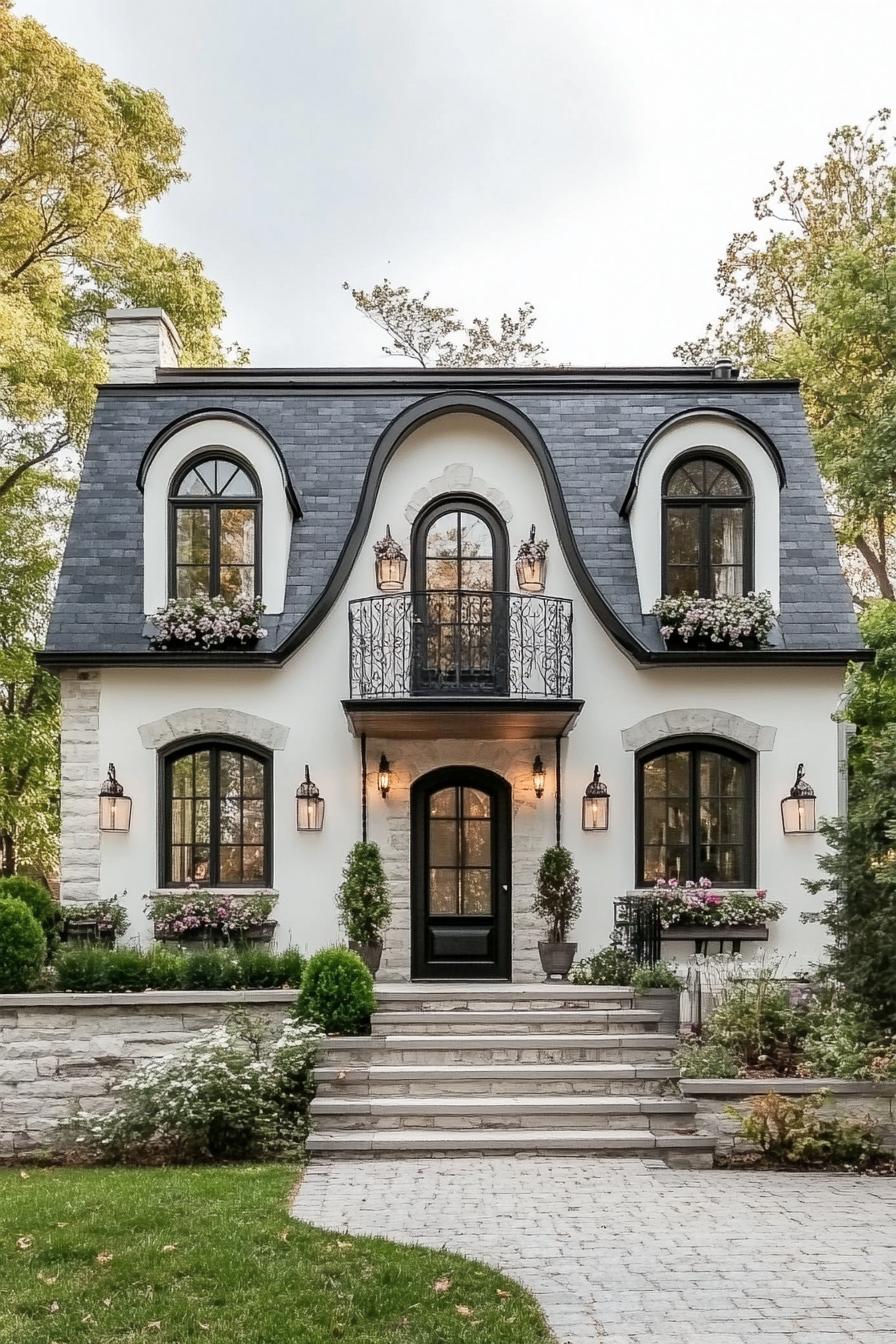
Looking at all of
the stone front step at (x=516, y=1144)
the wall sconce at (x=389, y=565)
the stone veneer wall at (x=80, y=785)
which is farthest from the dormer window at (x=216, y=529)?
the stone front step at (x=516, y=1144)

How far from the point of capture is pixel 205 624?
36.9 ft

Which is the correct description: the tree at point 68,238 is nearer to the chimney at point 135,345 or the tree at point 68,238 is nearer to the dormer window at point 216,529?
the chimney at point 135,345

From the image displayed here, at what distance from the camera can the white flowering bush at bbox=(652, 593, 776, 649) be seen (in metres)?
11.2

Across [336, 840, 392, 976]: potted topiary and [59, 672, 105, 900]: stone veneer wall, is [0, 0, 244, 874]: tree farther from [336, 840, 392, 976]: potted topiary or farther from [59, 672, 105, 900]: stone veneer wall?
[336, 840, 392, 976]: potted topiary

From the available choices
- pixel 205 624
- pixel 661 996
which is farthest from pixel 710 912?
pixel 205 624

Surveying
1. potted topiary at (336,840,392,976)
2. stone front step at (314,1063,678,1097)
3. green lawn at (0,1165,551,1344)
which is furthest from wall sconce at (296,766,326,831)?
green lawn at (0,1165,551,1344)

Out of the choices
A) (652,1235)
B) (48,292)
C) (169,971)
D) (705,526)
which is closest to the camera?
(652,1235)

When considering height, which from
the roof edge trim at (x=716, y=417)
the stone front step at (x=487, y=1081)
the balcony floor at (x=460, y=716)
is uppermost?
the roof edge trim at (x=716, y=417)

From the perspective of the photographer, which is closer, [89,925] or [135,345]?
[89,925]

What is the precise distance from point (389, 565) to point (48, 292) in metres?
9.22

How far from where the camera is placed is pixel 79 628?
11.3 meters

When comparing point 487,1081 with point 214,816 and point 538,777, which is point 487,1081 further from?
point 214,816

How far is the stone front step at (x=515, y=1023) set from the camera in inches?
367

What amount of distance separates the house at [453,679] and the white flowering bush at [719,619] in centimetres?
17
